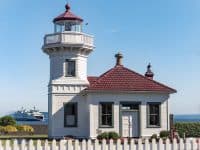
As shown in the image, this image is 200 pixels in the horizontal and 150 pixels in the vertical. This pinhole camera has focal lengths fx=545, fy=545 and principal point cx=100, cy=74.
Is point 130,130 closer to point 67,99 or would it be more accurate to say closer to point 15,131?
point 67,99

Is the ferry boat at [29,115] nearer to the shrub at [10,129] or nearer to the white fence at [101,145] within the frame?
the shrub at [10,129]

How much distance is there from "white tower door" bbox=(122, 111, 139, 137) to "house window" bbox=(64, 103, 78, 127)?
3.39 meters

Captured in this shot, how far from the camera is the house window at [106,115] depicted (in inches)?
1431

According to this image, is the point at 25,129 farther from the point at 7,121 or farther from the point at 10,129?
the point at 7,121

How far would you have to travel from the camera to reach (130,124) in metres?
36.8

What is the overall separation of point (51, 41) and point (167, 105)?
9122 millimetres

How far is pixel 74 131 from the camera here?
3738 centimetres

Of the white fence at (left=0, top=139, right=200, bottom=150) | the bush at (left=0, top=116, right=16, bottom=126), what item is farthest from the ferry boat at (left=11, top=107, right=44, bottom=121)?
the white fence at (left=0, top=139, right=200, bottom=150)

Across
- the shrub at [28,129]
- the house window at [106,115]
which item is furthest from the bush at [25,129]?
the house window at [106,115]

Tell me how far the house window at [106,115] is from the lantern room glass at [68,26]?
607cm

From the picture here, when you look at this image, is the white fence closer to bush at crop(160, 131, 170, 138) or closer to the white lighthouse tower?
bush at crop(160, 131, 170, 138)

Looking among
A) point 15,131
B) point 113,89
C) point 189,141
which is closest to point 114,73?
point 113,89

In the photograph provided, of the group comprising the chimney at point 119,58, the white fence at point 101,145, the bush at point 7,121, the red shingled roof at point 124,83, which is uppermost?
the chimney at point 119,58

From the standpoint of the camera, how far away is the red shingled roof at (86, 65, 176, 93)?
3641 centimetres
